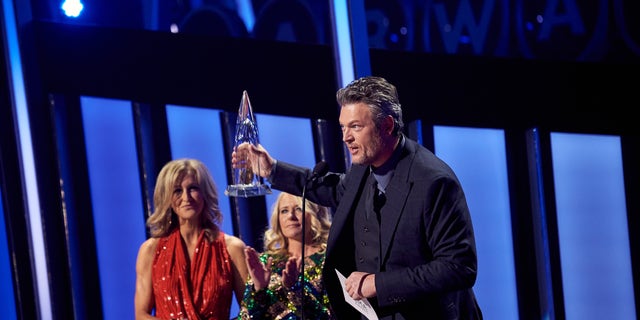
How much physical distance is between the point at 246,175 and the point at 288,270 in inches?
22.1

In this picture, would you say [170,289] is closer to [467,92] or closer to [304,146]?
[304,146]

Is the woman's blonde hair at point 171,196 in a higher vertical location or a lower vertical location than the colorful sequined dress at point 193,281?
higher

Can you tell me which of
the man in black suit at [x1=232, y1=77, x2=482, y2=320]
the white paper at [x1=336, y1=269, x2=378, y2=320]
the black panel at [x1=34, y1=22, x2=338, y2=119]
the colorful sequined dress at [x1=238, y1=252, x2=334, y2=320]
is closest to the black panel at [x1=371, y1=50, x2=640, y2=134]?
the black panel at [x1=34, y1=22, x2=338, y2=119]

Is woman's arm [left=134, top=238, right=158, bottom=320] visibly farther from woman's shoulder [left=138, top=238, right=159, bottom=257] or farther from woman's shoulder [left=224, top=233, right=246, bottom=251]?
woman's shoulder [left=224, top=233, right=246, bottom=251]

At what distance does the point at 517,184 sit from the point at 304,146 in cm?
122

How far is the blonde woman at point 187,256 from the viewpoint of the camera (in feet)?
11.2

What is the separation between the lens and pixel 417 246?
88.6 inches

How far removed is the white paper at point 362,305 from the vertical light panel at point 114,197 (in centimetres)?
232

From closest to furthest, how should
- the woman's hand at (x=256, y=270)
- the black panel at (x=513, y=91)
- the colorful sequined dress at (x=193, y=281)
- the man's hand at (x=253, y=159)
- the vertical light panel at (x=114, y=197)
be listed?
the man's hand at (x=253, y=159) < the woman's hand at (x=256, y=270) < the colorful sequined dress at (x=193, y=281) < the black panel at (x=513, y=91) < the vertical light panel at (x=114, y=197)

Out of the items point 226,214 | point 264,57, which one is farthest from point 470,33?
point 226,214

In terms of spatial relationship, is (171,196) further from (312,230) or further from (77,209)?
(77,209)

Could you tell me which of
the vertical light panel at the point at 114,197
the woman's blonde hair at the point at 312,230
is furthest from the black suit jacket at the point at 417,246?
the vertical light panel at the point at 114,197

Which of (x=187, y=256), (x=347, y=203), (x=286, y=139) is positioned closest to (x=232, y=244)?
(x=187, y=256)

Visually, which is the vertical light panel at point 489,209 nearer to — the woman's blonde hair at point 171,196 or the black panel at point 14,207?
the woman's blonde hair at point 171,196
